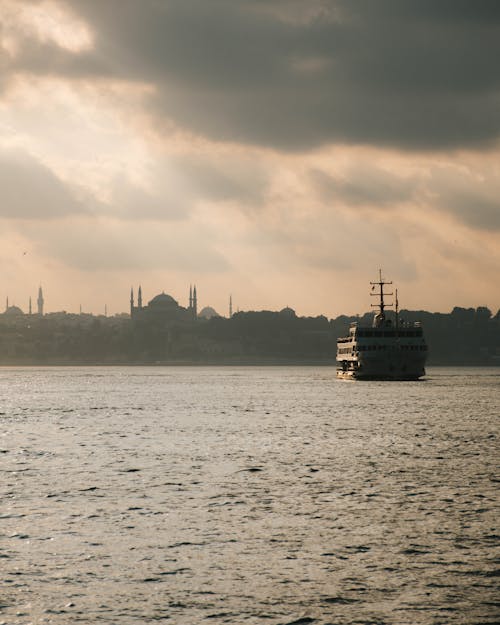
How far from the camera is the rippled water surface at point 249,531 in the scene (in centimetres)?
1619

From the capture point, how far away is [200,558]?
19719 millimetres

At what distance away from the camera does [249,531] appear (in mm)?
22594

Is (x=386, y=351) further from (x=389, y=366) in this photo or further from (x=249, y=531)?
(x=249, y=531)

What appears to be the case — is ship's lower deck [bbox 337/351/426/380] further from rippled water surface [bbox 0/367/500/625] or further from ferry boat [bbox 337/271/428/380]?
rippled water surface [bbox 0/367/500/625]

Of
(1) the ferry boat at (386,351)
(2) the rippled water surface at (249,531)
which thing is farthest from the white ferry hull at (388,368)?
(2) the rippled water surface at (249,531)

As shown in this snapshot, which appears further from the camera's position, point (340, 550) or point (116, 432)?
point (116, 432)

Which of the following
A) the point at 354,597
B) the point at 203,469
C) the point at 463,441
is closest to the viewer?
the point at 354,597

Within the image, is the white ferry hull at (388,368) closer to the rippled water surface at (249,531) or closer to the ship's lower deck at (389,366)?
the ship's lower deck at (389,366)

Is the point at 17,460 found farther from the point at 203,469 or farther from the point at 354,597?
the point at 354,597

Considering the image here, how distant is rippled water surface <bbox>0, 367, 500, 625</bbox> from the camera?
16188 mm

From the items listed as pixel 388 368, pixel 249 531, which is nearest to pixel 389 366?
pixel 388 368

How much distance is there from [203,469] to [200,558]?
53.6 ft

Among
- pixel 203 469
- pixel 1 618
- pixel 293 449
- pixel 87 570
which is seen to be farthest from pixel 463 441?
pixel 1 618

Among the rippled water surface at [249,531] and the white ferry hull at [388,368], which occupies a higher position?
the white ferry hull at [388,368]
